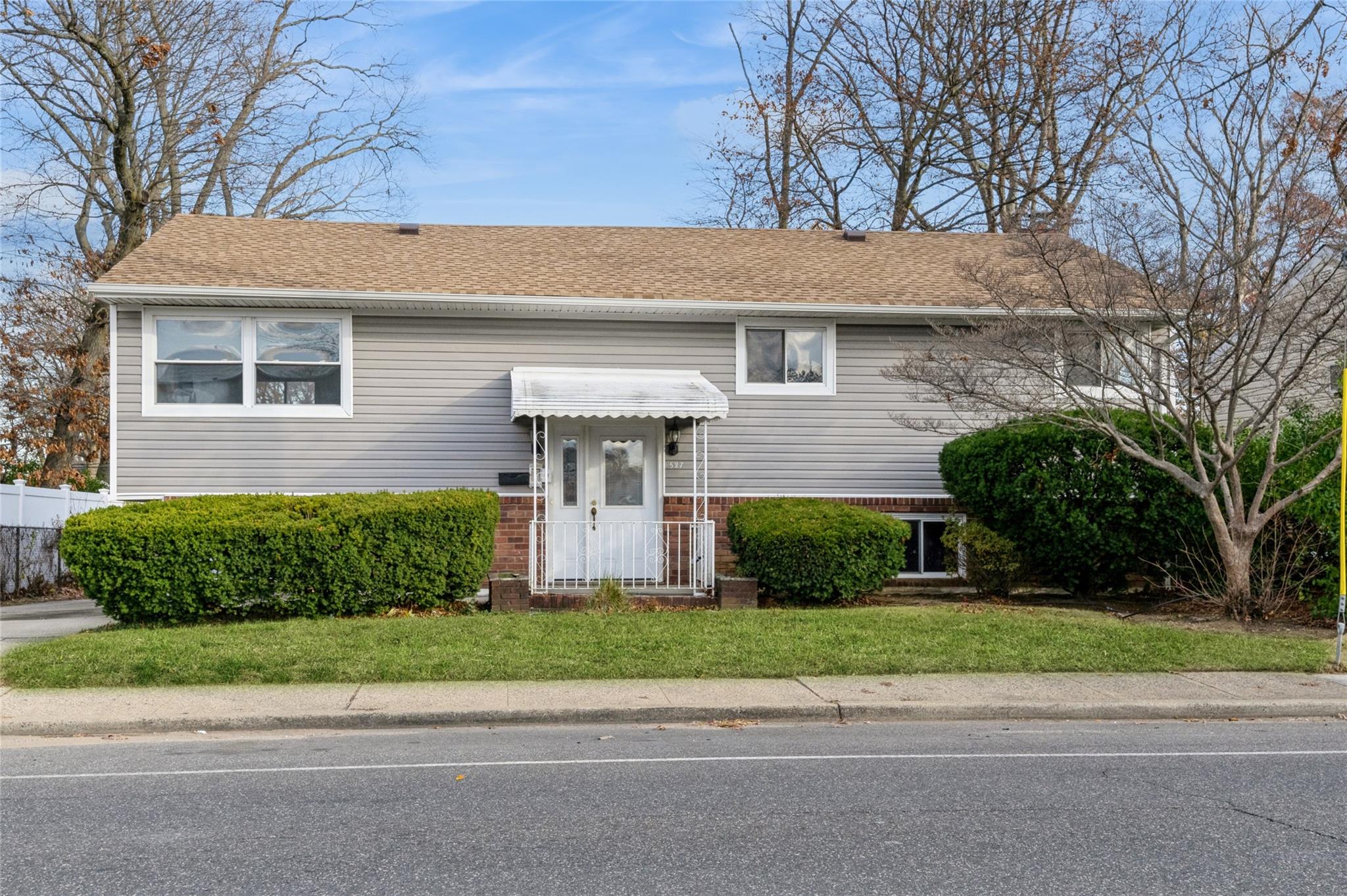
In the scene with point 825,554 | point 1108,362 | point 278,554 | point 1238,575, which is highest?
point 1108,362

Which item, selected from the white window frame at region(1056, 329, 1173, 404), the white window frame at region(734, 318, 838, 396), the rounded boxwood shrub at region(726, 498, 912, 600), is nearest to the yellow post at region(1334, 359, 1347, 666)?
the white window frame at region(1056, 329, 1173, 404)

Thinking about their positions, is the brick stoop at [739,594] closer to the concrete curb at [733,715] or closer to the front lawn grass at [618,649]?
the front lawn grass at [618,649]

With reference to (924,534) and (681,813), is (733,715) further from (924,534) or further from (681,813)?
(924,534)

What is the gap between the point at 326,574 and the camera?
12.8 meters

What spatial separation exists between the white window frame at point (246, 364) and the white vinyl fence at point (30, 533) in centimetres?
219

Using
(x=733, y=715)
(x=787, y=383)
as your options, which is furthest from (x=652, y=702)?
(x=787, y=383)

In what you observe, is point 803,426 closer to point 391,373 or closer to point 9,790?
point 391,373

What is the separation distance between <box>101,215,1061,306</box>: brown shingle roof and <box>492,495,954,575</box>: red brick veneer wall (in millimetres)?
2801

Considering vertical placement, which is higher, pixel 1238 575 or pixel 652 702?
pixel 1238 575

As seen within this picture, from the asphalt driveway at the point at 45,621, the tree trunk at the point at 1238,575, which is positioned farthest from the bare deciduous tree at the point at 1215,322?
the asphalt driveway at the point at 45,621

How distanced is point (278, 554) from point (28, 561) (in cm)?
845

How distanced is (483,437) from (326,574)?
3808mm

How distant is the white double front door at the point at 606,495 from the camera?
613 inches

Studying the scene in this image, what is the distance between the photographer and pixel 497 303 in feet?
52.0
